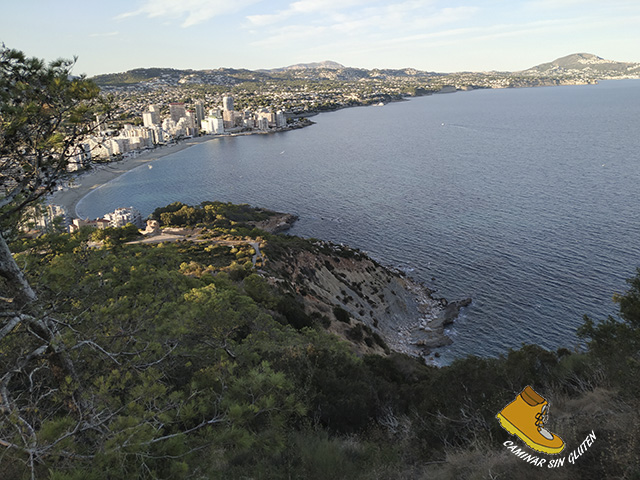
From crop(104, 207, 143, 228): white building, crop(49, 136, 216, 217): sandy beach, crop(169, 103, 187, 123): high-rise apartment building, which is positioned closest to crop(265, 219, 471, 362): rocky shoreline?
crop(49, 136, 216, 217): sandy beach

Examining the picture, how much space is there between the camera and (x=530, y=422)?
20.6ft

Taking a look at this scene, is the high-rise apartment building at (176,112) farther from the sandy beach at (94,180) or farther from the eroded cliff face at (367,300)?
the eroded cliff face at (367,300)

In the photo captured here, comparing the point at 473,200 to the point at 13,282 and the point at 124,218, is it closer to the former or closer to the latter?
the point at 124,218

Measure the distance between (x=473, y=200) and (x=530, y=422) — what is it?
64593mm

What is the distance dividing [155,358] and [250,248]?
2921 centimetres

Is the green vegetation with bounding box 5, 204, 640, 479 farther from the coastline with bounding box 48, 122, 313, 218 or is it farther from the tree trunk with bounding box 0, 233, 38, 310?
the coastline with bounding box 48, 122, 313, 218

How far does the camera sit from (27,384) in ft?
23.3

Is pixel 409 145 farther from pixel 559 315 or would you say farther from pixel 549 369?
pixel 549 369

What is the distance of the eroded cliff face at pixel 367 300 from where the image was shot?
101ft

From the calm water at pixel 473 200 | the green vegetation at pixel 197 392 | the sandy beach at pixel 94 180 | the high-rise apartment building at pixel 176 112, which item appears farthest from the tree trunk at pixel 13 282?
the high-rise apartment building at pixel 176 112

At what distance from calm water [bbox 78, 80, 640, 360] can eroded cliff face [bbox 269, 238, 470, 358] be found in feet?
6.88

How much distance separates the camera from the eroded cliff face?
30.8 m

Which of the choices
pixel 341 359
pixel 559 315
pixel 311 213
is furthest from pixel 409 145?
pixel 341 359

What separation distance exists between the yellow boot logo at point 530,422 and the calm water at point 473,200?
2723cm
